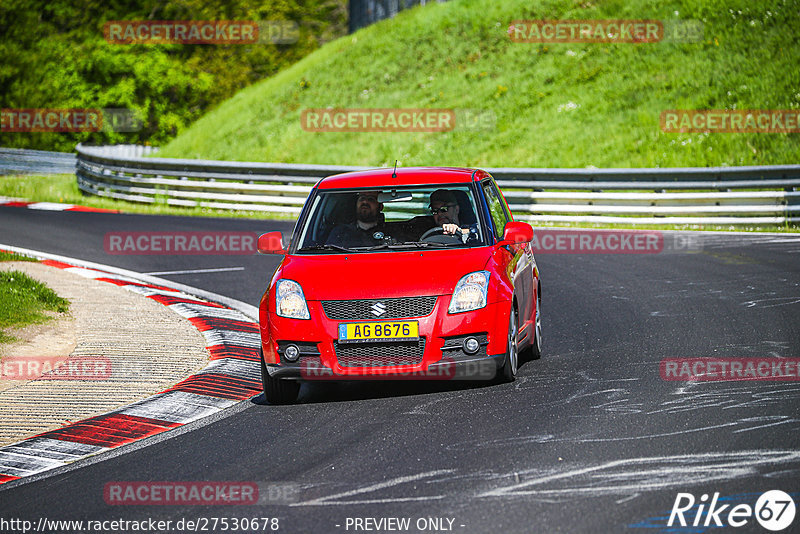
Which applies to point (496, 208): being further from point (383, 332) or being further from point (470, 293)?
point (383, 332)

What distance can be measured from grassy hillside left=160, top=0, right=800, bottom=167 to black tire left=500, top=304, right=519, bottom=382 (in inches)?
765

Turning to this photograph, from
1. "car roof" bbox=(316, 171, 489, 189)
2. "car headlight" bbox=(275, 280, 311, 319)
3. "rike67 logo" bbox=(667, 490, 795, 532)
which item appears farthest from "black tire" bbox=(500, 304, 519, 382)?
A: "rike67 logo" bbox=(667, 490, 795, 532)

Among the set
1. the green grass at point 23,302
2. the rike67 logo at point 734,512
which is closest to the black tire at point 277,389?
the green grass at point 23,302

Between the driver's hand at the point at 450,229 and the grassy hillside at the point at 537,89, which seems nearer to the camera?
Answer: the driver's hand at the point at 450,229

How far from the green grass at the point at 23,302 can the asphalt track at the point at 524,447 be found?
12.6 feet

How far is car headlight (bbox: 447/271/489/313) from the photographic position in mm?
7953

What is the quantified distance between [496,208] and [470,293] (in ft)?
5.63

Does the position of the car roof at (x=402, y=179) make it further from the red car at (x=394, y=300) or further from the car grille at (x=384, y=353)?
the car grille at (x=384, y=353)

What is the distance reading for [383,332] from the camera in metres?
7.84

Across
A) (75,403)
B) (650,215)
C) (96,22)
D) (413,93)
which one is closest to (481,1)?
(413,93)

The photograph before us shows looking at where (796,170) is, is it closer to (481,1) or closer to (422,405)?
(422,405)

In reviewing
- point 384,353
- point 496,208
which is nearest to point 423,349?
point 384,353

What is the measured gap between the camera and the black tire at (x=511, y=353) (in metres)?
8.19

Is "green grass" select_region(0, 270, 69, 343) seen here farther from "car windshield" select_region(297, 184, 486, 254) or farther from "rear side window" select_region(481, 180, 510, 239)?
"rear side window" select_region(481, 180, 510, 239)
